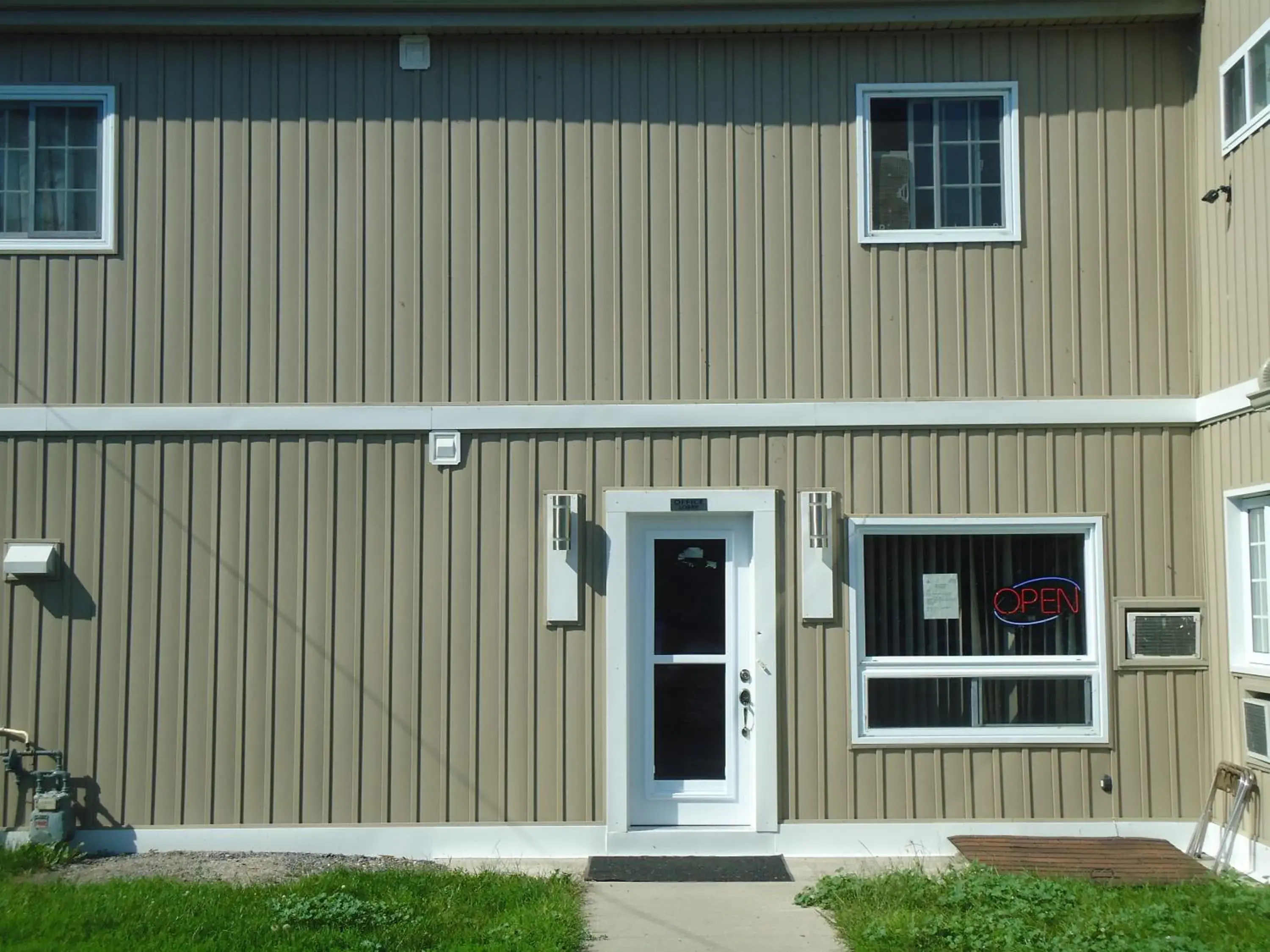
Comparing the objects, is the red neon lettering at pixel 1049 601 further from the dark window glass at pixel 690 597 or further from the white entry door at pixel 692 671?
the dark window glass at pixel 690 597

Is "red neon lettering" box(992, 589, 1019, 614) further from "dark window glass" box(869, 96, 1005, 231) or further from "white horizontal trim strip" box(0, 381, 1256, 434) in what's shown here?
"dark window glass" box(869, 96, 1005, 231)

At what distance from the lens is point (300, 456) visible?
778cm

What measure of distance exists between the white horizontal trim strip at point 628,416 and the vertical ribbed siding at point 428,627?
0.30 feet

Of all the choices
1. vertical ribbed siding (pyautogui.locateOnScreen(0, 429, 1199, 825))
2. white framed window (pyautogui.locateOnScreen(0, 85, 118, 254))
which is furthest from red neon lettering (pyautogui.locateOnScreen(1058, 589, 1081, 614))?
white framed window (pyautogui.locateOnScreen(0, 85, 118, 254))

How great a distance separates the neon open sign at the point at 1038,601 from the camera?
25.5ft

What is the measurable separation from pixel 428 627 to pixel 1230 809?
197 inches

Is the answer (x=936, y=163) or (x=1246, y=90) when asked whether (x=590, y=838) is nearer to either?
(x=936, y=163)

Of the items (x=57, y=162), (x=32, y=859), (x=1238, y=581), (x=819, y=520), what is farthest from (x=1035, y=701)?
(x=57, y=162)

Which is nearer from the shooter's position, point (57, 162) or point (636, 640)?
point (636, 640)

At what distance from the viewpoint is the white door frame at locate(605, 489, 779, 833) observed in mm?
7559

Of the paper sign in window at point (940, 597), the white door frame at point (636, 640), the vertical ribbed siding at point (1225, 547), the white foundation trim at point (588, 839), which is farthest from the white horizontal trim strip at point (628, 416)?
the white foundation trim at point (588, 839)

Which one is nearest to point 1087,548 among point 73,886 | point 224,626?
point 224,626

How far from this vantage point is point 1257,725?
23.3ft

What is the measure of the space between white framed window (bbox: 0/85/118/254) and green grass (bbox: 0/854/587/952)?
13.3 feet
